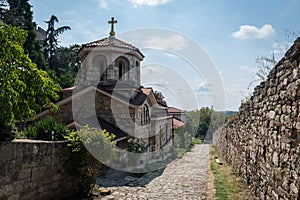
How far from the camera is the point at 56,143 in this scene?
18.7 ft

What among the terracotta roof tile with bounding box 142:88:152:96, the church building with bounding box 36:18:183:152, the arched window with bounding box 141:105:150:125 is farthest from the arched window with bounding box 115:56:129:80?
the arched window with bounding box 141:105:150:125

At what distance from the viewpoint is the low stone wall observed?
4.28 m

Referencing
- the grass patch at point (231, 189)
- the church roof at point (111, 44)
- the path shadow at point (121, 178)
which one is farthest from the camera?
the church roof at point (111, 44)

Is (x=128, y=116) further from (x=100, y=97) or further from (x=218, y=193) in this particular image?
(x=218, y=193)

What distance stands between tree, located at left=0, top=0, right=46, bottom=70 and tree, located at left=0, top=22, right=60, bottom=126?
60.3 ft

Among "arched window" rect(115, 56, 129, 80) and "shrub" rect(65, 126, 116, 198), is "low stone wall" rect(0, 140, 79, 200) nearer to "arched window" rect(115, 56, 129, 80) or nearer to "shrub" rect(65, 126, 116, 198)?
"shrub" rect(65, 126, 116, 198)

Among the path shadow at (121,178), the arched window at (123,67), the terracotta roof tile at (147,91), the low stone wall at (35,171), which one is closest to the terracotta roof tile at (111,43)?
the arched window at (123,67)

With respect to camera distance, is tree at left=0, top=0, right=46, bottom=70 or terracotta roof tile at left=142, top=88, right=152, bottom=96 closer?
terracotta roof tile at left=142, top=88, right=152, bottom=96

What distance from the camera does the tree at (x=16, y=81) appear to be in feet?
13.5

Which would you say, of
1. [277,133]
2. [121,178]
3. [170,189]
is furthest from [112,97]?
[277,133]

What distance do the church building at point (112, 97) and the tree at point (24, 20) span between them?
400 inches

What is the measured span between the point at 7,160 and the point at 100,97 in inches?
329

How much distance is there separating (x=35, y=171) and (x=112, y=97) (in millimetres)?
7258

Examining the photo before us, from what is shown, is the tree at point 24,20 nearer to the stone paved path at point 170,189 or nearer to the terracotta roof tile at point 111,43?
the terracotta roof tile at point 111,43
